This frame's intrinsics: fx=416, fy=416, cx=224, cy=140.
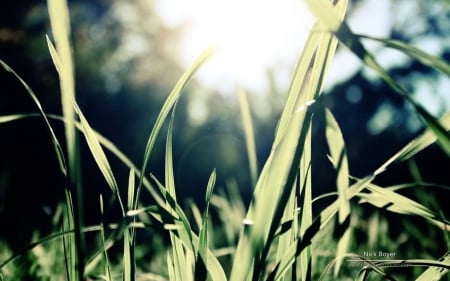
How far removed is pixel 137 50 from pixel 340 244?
9.72 m

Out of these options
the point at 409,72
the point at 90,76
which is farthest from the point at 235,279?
the point at 409,72

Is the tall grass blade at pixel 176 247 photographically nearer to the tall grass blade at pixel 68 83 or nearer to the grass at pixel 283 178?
the grass at pixel 283 178

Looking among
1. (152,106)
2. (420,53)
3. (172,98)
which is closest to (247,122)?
(172,98)

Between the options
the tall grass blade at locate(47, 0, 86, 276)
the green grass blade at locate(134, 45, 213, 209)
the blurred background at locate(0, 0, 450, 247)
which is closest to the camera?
the tall grass blade at locate(47, 0, 86, 276)

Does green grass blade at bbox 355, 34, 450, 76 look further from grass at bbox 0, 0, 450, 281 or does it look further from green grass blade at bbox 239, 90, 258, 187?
green grass blade at bbox 239, 90, 258, 187

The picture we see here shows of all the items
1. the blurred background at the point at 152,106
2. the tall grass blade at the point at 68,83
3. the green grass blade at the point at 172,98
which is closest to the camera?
the tall grass blade at the point at 68,83

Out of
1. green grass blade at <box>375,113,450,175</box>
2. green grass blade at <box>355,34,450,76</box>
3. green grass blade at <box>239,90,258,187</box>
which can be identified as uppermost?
green grass blade at <box>355,34,450,76</box>

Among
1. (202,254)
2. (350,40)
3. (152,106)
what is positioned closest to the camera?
(350,40)

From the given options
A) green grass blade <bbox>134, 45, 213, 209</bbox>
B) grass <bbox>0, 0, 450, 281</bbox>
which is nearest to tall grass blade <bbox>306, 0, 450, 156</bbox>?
grass <bbox>0, 0, 450, 281</bbox>

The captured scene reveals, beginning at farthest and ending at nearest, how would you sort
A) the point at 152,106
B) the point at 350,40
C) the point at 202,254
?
the point at 152,106
the point at 202,254
the point at 350,40

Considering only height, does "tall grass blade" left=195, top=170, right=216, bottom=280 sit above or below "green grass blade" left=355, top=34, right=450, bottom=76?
below

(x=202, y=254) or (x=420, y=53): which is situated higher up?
(x=420, y=53)

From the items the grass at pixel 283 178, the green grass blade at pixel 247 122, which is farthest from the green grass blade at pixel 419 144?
the green grass blade at pixel 247 122

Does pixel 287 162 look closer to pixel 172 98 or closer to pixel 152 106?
pixel 172 98
